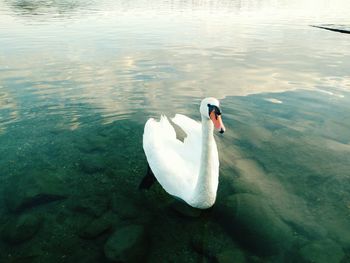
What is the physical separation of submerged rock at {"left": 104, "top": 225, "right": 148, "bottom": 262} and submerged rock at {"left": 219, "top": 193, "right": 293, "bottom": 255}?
143cm

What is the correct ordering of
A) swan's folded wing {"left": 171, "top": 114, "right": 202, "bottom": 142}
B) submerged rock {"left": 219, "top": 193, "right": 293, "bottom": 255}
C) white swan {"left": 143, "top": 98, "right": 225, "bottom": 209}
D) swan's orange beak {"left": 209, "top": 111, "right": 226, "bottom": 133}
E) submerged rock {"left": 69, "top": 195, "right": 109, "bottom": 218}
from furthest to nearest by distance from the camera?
A: swan's folded wing {"left": 171, "top": 114, "right": 202, "bottom": 142}, submerged rock {"left": 69, "top": 195, "right": 109, "bottom": 218}, white swan {"left": 143, "top": 98, "right": 225, "bottom": 209}, submerged rock {"left": 219, "top": 193, "right": 293, "bottom": 255}, swan's orange beak {"left": 209, "top": 111, "right": 226, "bottom": 133}

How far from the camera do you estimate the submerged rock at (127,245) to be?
5004 mm

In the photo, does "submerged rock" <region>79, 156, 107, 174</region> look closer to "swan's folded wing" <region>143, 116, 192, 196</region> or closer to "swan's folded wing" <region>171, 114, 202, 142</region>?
"swan's folded wing" <region>143, 116, 192, 196</region>

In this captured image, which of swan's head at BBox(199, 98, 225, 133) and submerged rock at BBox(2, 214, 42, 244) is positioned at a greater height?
swan's head at BBox(199, 98, 225, 133)

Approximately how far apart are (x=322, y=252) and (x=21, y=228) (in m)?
4.77

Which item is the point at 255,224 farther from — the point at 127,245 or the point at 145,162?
the point at 145,162

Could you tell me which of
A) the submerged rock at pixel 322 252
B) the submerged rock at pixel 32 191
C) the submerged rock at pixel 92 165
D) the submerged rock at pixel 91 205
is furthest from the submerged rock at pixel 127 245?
the submerged rock at pixel 322 252

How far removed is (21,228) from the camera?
5.57 metres

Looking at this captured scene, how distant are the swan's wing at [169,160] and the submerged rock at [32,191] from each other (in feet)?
6.26

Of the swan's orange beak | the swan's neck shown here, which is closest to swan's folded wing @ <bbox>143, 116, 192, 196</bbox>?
the swan's neck

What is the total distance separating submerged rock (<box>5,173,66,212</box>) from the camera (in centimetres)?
627

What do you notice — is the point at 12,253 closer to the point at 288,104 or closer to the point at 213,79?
the point at 288,104

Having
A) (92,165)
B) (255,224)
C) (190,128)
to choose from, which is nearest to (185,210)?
(255,224)

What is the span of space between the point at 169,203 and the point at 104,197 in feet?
4.15
